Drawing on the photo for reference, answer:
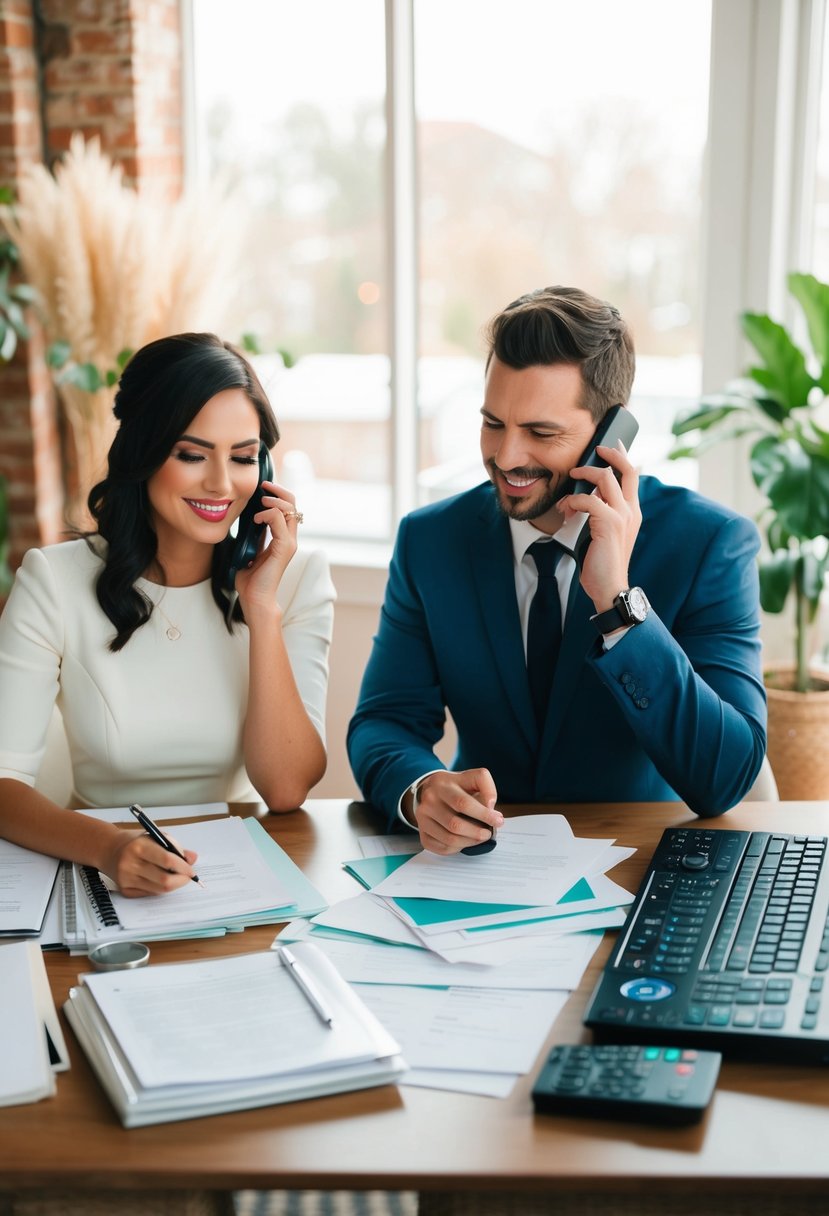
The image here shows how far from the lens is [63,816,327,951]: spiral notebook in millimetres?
1321

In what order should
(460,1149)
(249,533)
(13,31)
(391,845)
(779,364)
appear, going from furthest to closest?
(13,31), (779,364), (249,533), (391,845), (460,1149)

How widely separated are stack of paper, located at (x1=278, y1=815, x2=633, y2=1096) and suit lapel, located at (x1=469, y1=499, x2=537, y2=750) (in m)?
0.29

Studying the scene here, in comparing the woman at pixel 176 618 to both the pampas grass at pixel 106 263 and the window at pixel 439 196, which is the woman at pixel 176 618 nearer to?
the pampas grass at pixel 106 263

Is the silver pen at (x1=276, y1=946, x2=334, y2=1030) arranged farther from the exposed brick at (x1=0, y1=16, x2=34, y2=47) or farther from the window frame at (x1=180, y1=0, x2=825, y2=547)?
the exposed brick at (x1=0, y1=16, x2=34, y2=47)

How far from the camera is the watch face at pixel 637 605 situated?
62.6 inches

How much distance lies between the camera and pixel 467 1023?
3.70ft

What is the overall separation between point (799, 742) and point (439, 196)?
183 centimetres

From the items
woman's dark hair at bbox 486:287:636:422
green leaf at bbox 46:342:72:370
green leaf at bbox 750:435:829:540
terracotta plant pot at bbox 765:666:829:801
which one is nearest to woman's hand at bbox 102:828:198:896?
woman's dark hair at bbox 486:287:636:422

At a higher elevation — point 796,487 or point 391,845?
point 796,487

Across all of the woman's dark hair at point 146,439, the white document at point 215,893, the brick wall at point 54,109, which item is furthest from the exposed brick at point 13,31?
the white document at point 215,893

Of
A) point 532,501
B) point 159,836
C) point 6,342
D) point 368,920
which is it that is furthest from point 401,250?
point 368,920

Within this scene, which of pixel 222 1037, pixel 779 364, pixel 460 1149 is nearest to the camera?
pixel 460 1149

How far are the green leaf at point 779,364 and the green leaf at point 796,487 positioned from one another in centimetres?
14

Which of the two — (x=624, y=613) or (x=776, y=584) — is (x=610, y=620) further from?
(x=776, y=584)
